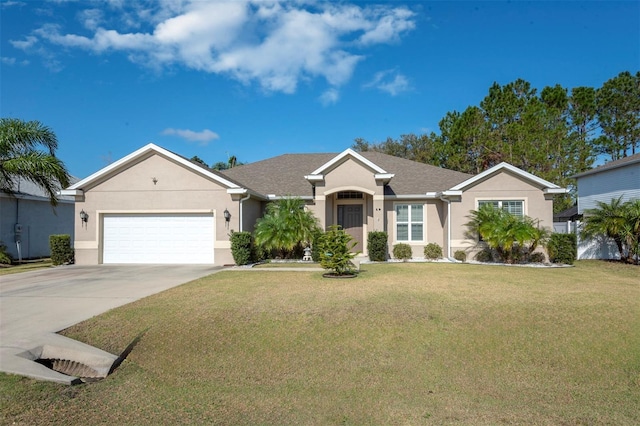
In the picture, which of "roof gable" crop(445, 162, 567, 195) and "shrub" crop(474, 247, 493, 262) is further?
"shrub" crop(474, 247, 493, 262)

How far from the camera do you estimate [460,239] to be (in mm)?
16281

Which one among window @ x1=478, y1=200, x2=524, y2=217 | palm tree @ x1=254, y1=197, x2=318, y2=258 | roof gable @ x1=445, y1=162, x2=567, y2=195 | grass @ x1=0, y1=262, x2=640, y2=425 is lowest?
grass @ x1=0, y1=262, x2=640, y2=425

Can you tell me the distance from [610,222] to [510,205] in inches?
165

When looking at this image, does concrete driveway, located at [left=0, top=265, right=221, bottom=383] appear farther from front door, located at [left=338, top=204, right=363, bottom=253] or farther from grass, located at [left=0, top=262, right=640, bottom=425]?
front door, located at [left=338, top=204, right=363, bottom=253]

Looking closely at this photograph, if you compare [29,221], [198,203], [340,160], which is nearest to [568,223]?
[340,160]

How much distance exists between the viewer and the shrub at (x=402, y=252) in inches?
655

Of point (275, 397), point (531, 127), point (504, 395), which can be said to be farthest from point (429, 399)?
point (531, 127)

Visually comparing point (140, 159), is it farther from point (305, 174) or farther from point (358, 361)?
point (358, 361)

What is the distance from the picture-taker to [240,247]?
1448cm

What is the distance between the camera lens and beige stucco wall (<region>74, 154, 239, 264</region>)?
1564 centimetres

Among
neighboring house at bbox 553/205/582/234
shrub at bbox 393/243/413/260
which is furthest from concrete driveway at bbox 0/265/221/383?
neighboring house at bbox 553/205/582/234

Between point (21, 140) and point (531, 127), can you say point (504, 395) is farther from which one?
point (531, 127)

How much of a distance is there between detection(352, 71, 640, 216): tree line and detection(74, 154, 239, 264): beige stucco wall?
20.6 meters

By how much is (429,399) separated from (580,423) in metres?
1.52
